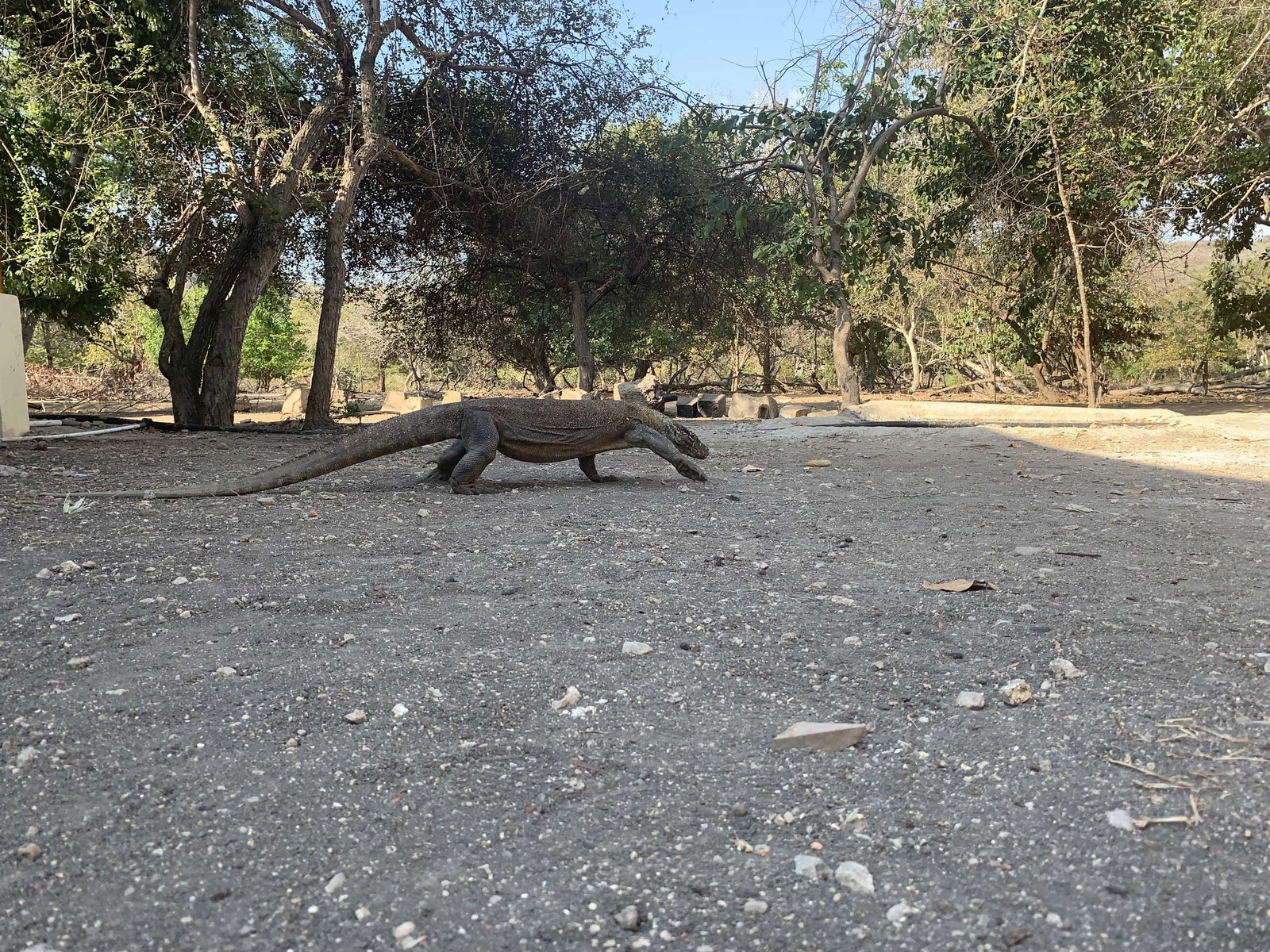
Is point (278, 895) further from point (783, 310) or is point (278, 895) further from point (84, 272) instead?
point (783, 310)

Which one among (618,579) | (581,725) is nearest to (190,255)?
(618,579)

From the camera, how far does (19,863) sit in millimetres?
1788

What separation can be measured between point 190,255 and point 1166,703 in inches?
546

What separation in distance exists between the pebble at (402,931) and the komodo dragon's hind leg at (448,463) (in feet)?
16.7

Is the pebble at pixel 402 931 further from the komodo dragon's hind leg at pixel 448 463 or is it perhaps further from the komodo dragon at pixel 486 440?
the komodo dragon's hind leg at pixel 448 463

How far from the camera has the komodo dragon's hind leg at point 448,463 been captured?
6.67 m

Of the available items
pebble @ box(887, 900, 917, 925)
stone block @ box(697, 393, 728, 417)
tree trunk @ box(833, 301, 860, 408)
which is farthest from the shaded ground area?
stone block @ box(697, 393, 728, 417)

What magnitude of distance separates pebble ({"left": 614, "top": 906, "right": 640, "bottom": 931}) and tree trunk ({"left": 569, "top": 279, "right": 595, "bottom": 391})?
16.0 m

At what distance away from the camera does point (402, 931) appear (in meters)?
1.60

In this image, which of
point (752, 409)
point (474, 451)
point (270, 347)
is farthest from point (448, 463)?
point (270, 347)

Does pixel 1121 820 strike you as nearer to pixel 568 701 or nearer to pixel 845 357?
pixel 568 701

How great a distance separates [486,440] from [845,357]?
830 centimetres

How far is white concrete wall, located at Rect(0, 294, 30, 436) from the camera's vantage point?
28.9 ft

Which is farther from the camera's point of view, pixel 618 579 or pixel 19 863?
pixel 618 579
